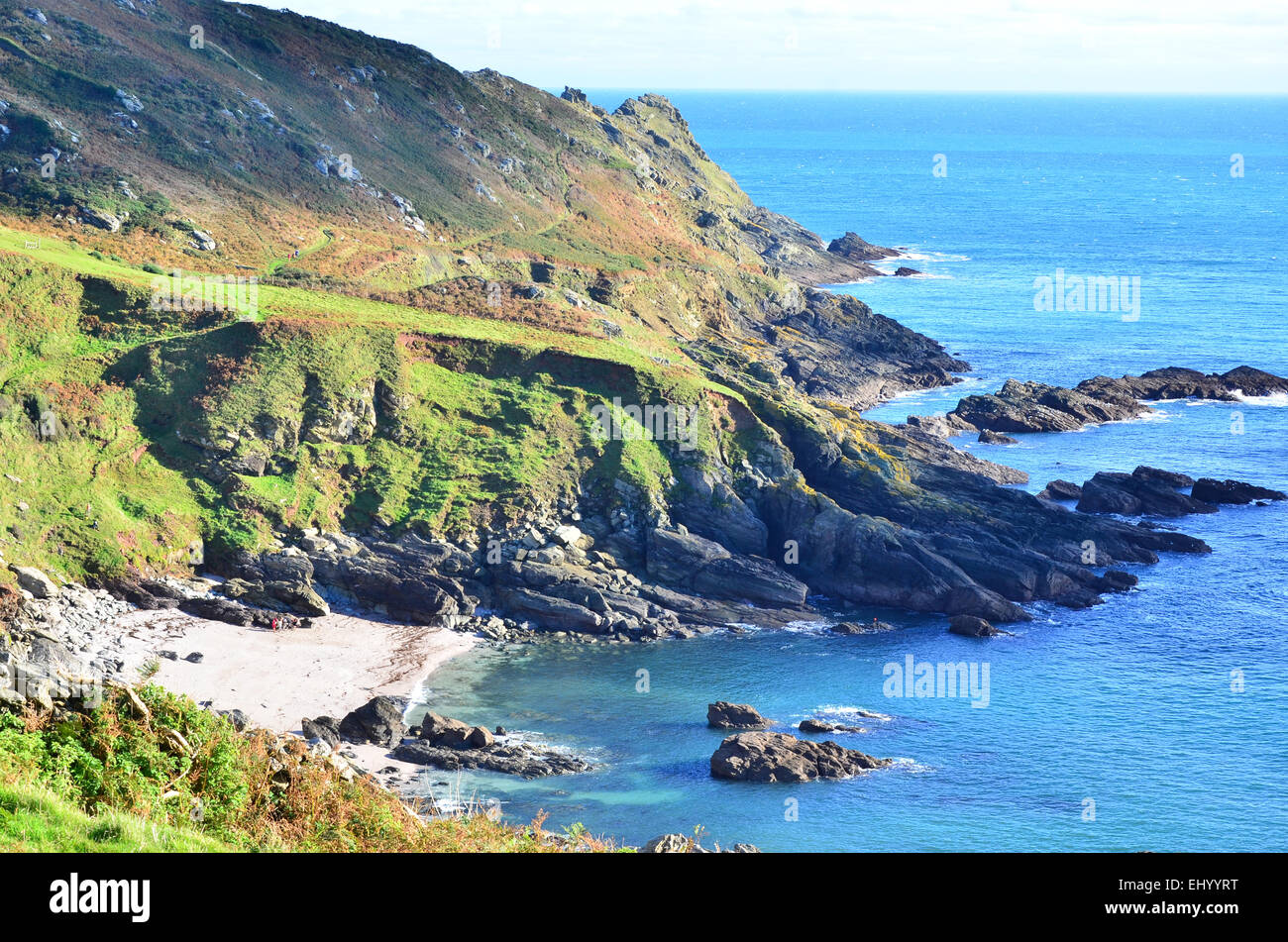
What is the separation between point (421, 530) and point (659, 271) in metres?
52.8

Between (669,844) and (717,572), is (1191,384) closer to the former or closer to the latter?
(717,572)

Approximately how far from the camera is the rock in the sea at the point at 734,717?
5625 centimetres

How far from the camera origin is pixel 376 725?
171 ft

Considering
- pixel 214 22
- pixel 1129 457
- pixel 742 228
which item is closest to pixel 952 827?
pixel 1129 457

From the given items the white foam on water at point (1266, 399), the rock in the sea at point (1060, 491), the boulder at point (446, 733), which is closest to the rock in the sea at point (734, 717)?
the boulder at point (446, 733)

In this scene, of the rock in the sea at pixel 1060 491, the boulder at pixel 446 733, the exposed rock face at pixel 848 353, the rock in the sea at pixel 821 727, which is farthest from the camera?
the exposed rock face at pixel 848 353

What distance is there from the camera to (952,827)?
48438 millimetres

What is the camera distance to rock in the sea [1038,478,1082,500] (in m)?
86.1

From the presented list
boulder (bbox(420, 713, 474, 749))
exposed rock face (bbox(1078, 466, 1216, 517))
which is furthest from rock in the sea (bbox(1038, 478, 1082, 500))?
boulder (bbox(420, 713, 474, 749))

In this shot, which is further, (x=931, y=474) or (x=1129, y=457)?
(x=1129, y=457)

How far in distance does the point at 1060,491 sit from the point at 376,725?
174 feet

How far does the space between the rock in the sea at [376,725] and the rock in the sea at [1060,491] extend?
50397 mm

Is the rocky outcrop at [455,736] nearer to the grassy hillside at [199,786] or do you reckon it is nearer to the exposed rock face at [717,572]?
the exposed rock face at [717,572]
